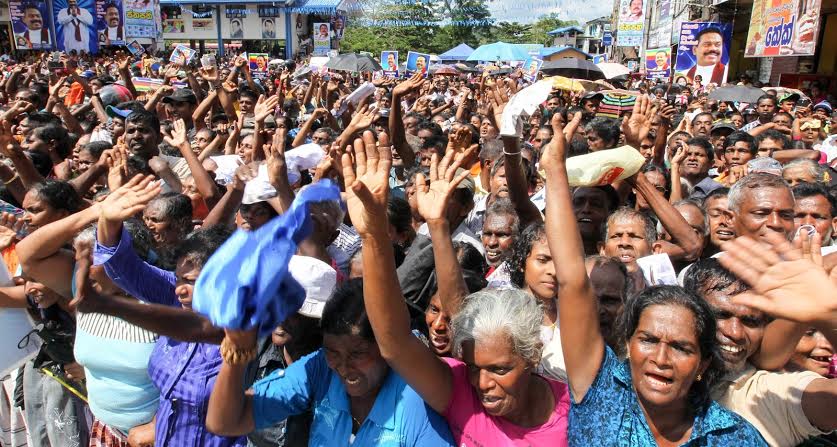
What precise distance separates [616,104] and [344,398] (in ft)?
24.8

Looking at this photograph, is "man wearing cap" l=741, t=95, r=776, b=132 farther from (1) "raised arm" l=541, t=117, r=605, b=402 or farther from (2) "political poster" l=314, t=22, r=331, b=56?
(2) "political poster" l=314, t=22, r=331, b=56

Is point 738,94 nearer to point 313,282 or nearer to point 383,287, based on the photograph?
point 313,282

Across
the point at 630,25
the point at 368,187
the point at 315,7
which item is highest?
the point at 315,7

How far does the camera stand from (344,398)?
6.85 feet

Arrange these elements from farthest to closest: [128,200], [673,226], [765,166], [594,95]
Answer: [594,95], [765,166], [673,226], [128,200]

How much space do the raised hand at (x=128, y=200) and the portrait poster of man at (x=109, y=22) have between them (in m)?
25.1

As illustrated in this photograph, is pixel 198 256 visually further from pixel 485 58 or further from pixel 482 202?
pixel 485 58

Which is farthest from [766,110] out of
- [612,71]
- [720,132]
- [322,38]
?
[322,38]

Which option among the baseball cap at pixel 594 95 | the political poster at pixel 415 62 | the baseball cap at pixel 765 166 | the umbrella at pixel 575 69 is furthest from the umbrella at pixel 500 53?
the baseball cap at pixel 765 166

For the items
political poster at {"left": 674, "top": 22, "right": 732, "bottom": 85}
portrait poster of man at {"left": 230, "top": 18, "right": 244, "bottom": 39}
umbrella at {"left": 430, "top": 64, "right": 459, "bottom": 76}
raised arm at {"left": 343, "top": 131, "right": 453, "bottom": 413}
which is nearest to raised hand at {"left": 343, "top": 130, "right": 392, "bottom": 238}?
raised arm at {"left": 343, "top": 131, "right": 453, "bottom": 413}

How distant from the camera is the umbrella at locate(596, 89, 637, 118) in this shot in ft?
28.2

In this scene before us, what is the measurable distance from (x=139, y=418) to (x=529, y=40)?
227 ft

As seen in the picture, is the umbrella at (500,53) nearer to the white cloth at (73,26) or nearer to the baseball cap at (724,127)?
the baseball cap at (724,127)

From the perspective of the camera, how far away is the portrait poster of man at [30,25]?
22.5 m
